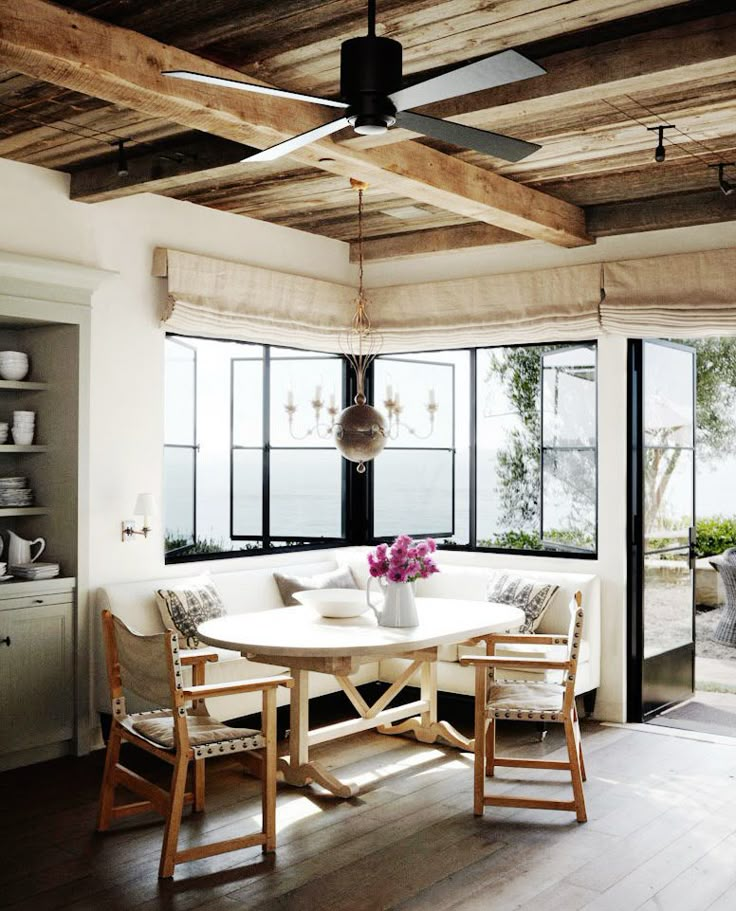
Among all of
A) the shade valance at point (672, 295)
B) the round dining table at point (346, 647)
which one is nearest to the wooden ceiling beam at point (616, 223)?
the shade valance at point (672, 295)

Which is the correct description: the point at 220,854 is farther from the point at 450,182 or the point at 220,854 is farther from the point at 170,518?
the point at 450,182

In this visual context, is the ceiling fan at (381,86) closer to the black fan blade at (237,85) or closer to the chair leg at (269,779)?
the black fan blade at (237,85)

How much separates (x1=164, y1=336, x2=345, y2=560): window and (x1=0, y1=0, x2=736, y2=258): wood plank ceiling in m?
0.96

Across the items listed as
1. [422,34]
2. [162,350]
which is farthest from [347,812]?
[422,34]

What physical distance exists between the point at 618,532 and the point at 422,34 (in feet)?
10.5

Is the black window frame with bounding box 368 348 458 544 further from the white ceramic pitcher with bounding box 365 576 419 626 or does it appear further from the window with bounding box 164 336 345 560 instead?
the white ceramic pitcher with bounding box 365 576 419 626

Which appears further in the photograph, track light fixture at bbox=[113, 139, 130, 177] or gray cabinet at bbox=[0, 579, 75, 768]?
gray cabinet at bbox=[0, 579, 75, 768]

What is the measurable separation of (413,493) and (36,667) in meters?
2.81

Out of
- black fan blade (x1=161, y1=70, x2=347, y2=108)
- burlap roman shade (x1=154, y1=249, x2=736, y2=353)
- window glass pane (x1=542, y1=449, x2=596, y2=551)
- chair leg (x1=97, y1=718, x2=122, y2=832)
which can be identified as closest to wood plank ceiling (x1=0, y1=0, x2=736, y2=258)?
burlap roman shade (x1=154, y1=249, x2=736, y2=353)

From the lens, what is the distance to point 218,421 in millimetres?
6133

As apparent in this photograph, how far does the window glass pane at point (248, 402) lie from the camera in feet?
A: 20.4

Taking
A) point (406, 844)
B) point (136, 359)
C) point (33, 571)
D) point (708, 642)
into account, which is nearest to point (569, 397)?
point (136, 359)

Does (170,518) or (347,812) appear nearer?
(347,812)

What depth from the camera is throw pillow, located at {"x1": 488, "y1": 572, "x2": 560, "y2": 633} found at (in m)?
5.42
